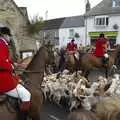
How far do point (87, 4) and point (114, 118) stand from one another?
5055cm

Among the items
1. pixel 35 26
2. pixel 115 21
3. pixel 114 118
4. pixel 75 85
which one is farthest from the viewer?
pixel 115 21

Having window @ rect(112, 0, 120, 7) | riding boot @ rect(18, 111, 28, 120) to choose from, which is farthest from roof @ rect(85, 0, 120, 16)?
riding boot @ rect(18, 111, 28, 120)

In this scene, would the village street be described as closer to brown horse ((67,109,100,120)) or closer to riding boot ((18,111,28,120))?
riding boot ((18,111,28,120))

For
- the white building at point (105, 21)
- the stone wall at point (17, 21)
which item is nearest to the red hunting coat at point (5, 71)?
the stone wall at point (17, 21)

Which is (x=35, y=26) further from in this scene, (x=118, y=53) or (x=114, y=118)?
(x=114, y=118)

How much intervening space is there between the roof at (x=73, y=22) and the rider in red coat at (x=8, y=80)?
3950cm

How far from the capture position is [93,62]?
16812mm

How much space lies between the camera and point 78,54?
1780cm

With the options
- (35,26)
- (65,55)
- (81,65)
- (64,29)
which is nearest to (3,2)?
(35,26)

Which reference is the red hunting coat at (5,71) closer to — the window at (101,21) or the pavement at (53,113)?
the pavement at (53,113)

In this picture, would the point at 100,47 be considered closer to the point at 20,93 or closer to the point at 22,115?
the point at 22,115

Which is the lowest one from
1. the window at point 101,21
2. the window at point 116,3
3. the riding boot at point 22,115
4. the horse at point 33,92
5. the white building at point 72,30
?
the white building at point 72,30

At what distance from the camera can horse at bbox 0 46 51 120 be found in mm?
5594

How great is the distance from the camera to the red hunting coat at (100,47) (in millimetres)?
15744
